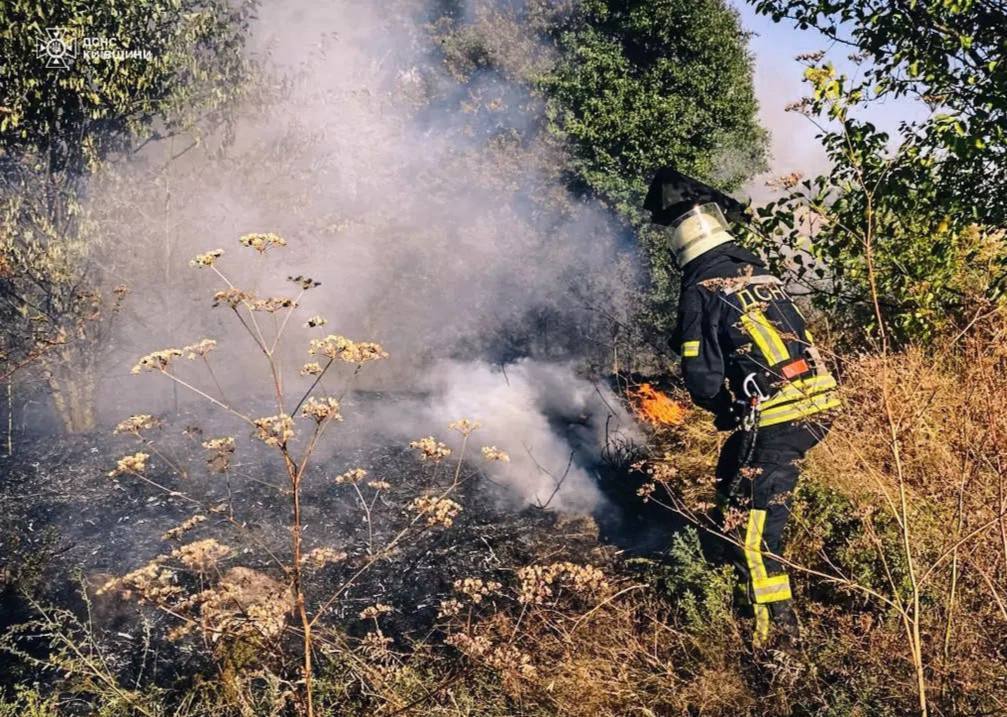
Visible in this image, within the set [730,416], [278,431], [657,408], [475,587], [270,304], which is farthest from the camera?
[657,408]

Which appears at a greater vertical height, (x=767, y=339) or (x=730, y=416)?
(x=767, y=339)

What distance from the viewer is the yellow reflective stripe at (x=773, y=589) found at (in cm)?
326

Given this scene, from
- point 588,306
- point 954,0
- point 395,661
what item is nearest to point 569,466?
point 395,661

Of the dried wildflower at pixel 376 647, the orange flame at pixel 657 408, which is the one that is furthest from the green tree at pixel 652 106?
the dried wildflower at pixel 376 647

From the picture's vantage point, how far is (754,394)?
11.4 feet

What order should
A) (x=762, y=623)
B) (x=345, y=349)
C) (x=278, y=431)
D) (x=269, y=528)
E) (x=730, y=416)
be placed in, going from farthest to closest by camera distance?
(x=269, y=528) → (x=730, y=416) → (x=762, y=623) → (x=345, y=349) → (x=278, y=431)

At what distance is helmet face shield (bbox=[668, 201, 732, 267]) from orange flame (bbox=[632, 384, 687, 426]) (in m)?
2.40

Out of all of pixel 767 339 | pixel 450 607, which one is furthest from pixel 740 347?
pixel 450 607

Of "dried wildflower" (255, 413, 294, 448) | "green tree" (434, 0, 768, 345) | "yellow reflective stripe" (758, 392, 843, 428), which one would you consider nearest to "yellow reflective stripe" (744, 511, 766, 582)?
"yellow reflective stripe" (758, 392, 843, 428)

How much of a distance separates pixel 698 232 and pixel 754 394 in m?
0.94

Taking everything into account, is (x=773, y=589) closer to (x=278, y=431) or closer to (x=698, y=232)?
(x=698, y=232)

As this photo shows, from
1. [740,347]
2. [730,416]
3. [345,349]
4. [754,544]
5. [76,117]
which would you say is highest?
[76,117]

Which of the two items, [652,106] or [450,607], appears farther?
[652,106]

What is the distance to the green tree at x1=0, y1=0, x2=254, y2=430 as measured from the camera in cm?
559
